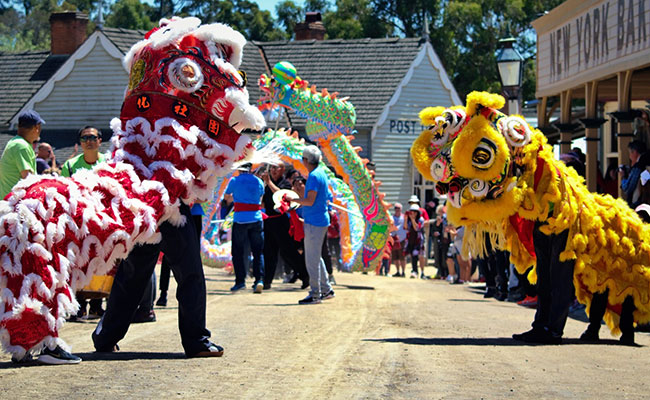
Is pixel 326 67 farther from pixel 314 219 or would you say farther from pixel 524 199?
pixel 524 199

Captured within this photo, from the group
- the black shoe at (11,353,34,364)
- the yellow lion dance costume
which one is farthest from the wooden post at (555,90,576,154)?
the black shoe at (11,353,34,364)

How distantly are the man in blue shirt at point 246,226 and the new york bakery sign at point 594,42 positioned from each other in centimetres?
602

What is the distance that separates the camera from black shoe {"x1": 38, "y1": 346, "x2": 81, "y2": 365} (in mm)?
7078

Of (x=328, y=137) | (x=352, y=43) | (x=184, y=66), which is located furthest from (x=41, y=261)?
(x=352, y=43)

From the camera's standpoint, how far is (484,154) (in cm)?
956

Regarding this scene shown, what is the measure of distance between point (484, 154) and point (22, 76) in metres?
30.3

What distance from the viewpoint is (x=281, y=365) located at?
7605mm

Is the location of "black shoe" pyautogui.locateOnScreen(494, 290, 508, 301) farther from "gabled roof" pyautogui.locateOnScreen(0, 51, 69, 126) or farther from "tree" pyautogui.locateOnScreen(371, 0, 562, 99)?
"tree" pyautogui.locateOnScreen(371, 0, 562, 99)

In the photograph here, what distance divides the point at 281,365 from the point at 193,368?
683 millimetres

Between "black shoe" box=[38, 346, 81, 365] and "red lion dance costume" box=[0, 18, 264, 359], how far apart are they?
0.10 meters

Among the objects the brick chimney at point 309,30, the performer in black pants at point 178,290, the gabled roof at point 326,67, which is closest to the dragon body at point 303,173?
the performer in black pants at point 178,290

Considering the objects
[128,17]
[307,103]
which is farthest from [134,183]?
[128,17]

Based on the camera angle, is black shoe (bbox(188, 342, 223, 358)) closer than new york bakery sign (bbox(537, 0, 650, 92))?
Yes

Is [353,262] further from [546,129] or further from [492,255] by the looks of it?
[546,129]
